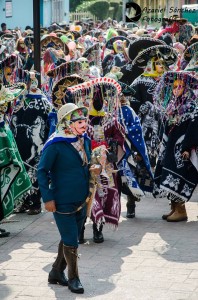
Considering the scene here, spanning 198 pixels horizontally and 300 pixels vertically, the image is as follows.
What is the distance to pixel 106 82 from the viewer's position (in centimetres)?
948

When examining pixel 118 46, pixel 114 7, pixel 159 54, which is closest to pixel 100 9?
pixel 114 7

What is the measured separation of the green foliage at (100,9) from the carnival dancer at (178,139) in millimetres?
48702

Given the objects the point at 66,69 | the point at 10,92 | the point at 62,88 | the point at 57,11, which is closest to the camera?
the point at 10,92

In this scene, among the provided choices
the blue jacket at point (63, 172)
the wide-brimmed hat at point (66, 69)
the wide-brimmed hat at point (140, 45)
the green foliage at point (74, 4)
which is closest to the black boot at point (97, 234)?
the blue jacket at point (63, 172)

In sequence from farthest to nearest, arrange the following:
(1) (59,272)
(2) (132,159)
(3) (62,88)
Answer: (2) (132,159)
(3) (62,88)
(1) (59,272)

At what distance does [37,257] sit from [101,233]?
874 millimetres

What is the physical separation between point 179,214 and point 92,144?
1823 mm

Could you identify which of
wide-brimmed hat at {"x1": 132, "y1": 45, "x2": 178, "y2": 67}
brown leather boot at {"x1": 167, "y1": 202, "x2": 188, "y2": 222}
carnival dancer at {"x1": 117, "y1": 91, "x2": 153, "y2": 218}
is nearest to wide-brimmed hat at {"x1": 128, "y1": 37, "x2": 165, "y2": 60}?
wide-brimmed hat at {"x1": 132, "y1": 45, "x2": 178, "y2": 67}

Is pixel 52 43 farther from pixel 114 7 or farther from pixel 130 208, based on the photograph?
pixel 114 7

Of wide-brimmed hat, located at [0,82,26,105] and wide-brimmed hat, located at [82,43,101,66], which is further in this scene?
wide-brimmed hat, located at [82,43,101,66]

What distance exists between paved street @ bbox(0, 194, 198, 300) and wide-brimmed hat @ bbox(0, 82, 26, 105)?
1.42 metres

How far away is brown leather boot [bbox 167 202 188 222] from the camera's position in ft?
35.2

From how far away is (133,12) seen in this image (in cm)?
2388

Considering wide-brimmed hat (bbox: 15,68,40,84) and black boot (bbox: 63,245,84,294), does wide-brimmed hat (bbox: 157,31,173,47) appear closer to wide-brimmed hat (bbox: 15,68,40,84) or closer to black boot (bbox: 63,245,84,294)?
wide-brimmed hat (bbox: 15,68,40,84)
